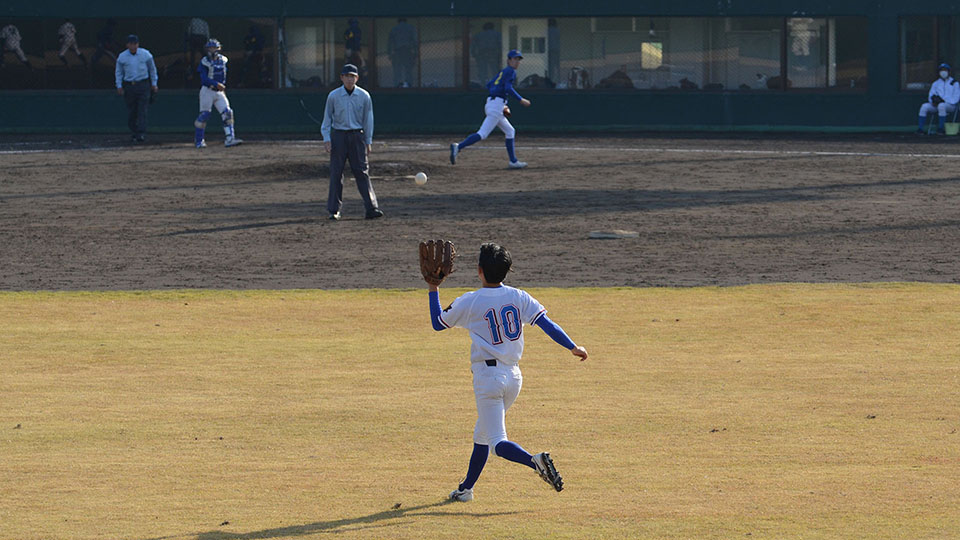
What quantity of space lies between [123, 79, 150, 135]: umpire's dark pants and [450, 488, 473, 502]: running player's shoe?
25498 mm

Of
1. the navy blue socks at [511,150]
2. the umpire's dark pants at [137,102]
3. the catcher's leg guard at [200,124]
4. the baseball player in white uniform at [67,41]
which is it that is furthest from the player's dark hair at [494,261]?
the baseball player in white uniform at [67,41]

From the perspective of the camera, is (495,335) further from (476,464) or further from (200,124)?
(200,124)

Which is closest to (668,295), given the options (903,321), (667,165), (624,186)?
(903,321)

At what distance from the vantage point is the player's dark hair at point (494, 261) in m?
7.12

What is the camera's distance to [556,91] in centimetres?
3500

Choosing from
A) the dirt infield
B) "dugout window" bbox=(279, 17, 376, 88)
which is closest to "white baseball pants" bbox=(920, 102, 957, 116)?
the dirt infield

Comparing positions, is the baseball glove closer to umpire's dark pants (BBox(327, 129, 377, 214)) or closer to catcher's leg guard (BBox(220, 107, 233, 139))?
umpire's dark pants (BBox(327, 129, 377, 214))

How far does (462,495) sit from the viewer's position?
24.0ft

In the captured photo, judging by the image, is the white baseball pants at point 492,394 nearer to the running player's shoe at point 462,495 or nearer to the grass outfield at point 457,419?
the running player's shoe at point 462,495

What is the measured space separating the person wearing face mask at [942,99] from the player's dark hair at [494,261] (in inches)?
1124

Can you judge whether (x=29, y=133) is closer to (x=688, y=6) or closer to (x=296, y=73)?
(x=296, y=73)

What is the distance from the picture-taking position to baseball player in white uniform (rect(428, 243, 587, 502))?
7.16m

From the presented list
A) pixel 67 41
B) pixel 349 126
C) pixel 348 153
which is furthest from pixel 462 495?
pixel 67 41

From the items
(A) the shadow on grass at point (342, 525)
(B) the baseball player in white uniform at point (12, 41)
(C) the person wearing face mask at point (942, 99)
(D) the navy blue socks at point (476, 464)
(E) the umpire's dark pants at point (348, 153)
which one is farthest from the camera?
(B) the baseball player in white uniform at point (12, 41)
